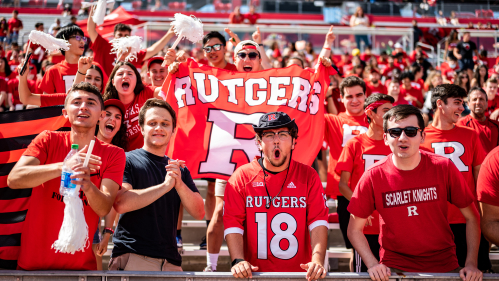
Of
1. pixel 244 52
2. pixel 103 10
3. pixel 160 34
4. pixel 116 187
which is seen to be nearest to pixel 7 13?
pixel 160 34

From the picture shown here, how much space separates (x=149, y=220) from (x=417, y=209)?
1.94 meters

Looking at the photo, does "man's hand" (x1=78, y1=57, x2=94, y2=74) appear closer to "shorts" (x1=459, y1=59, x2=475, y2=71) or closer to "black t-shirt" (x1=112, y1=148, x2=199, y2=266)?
"black t-shirt" (x1=112, y1=148, x2=199, y2=266)

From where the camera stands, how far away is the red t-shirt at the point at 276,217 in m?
3.56

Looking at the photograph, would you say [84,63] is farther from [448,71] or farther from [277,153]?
[448,71]

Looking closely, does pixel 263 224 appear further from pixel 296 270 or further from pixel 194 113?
pixel 194 113

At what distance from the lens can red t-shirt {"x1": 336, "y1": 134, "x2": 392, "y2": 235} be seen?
15.5ft

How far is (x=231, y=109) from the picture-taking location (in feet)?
17.4

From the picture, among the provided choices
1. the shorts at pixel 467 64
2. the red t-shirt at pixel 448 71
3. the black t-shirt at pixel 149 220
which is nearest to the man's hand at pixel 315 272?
the black t-shirt at pixel 149 220

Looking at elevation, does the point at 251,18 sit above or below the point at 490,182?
above

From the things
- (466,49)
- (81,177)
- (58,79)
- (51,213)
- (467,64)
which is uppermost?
(466,49)

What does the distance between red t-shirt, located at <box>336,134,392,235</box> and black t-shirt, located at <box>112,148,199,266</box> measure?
1644mm

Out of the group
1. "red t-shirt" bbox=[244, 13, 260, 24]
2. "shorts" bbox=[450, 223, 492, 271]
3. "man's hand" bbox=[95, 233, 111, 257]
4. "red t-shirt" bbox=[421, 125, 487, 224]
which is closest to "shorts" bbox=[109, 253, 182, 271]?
"man's hand" bbox=[95, 233, 111, 257]

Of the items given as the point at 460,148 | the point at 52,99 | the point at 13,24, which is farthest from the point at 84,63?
the point at 13,24

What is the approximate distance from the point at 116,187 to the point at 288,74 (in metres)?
2.64
